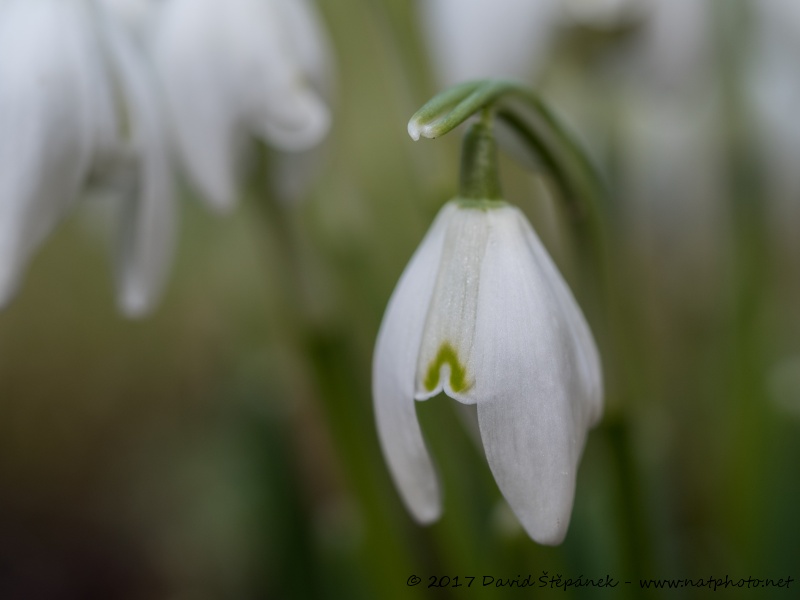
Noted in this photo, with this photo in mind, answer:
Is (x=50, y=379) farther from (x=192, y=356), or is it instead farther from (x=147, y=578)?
(x=147, y=578)

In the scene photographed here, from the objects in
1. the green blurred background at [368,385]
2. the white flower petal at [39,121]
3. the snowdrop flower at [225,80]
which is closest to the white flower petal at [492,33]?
the green blurred background at [368,385]

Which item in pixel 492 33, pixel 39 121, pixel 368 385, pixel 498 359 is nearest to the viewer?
pixel 498 359

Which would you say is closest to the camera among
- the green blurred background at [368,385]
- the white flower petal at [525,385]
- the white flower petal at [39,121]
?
the white flower petal at [525,385]

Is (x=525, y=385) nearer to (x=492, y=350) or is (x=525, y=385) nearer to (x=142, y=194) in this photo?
(x=492, y=350)

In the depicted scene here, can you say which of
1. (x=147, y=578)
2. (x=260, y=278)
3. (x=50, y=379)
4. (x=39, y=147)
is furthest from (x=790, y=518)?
(x=50, y=379)

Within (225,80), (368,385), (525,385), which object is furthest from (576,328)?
(368,385)

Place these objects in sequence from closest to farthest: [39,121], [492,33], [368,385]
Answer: [39,121] → [492,33] → [368,385]

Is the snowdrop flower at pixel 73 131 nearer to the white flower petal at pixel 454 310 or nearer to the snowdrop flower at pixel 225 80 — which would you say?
the snowdrop flower at pixel 225 80
